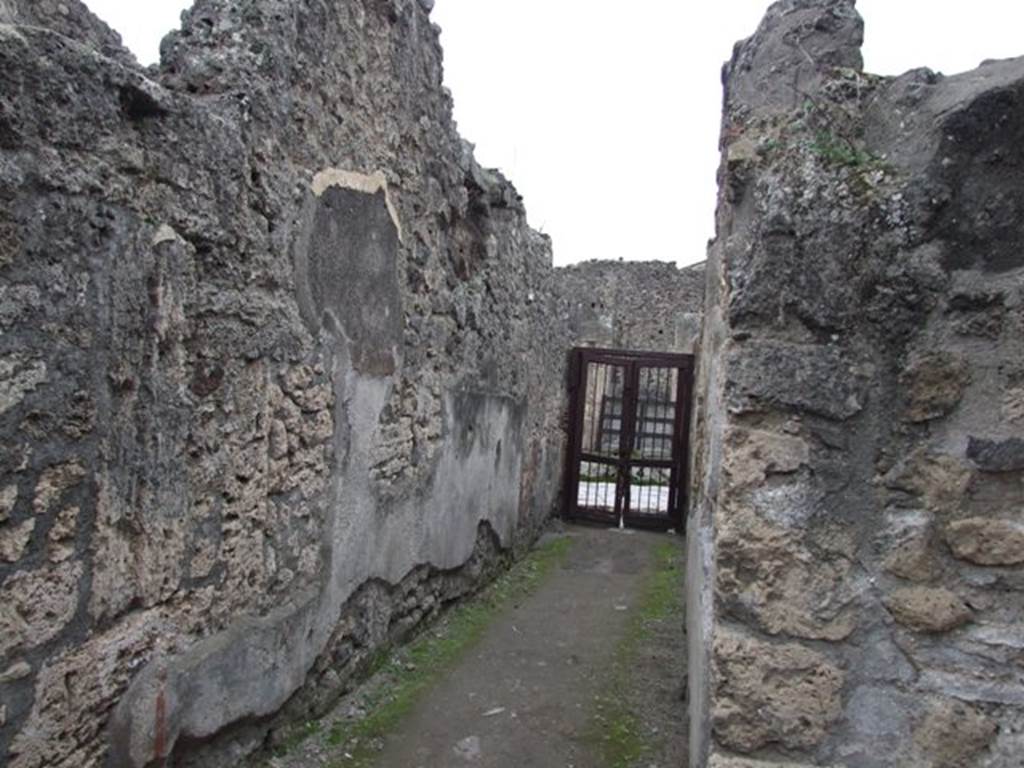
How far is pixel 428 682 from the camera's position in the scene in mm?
4172

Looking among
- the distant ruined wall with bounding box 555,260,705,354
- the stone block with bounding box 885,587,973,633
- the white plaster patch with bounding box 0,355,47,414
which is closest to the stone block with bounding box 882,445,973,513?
the stone block with bounding box 885,587,973,633

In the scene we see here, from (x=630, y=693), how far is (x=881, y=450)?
2792 mm

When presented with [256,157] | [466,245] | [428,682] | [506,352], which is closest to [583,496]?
[506,352]

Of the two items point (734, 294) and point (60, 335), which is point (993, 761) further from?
point (60, 335)

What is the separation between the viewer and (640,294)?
55.6ft

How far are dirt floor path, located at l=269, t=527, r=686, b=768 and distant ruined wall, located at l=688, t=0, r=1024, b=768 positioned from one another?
182cm

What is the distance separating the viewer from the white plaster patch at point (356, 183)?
11.1 ft

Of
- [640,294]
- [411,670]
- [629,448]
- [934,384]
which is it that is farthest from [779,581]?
[640,294]

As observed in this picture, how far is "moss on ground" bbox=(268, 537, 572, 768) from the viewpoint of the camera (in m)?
3.44

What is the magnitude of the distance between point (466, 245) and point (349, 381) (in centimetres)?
187

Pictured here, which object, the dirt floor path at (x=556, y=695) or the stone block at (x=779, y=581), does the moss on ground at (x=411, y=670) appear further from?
the stone block at (x=779, y=581)

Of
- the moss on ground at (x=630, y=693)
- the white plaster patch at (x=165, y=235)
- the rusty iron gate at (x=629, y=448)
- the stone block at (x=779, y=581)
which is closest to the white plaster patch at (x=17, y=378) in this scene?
the white plaster patch at (x=165, y=235)

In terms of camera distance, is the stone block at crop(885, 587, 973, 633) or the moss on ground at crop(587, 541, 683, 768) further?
the moss on ground at crop(587, 541, 683, 768)

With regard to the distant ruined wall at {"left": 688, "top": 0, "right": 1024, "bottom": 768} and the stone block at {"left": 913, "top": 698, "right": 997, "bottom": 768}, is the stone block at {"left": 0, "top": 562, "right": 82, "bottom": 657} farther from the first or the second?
the stone block at {"left": 913, "top": 698, "right": 997, "bottom": 768}
